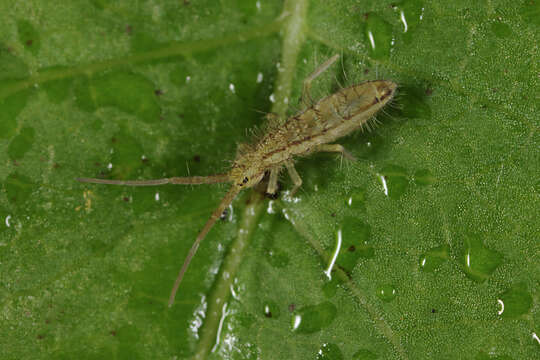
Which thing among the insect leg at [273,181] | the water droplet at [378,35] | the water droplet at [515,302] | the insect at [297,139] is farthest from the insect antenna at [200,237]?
the water droplet at [515,302]

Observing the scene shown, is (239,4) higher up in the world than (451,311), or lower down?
higher up

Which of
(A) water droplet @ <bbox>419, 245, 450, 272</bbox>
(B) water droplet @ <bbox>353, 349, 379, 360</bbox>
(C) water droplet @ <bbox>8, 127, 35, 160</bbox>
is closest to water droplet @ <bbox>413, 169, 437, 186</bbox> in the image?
(A) water droplet @ <bbox>419, 245, 450, 272</bbox>

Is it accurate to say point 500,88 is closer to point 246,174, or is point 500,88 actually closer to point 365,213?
Result: point 365,213

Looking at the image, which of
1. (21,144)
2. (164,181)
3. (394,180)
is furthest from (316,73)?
(21,144)

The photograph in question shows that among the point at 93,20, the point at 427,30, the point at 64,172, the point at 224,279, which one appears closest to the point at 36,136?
the point at 64,172

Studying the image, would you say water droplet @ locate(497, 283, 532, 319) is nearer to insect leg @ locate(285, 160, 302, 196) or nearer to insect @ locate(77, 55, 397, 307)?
insect @ locate(77, 55, 397, 307)

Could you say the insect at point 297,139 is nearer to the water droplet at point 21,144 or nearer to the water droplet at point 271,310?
the water droplet at point 21,144
